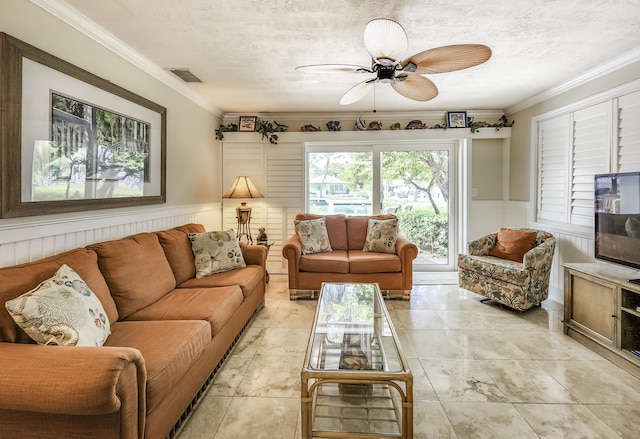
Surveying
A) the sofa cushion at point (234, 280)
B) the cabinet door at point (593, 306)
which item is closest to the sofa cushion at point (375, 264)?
the sofa cushion at point (234, 280)

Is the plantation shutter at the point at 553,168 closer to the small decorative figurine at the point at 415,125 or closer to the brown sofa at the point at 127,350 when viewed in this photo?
the small decorative figurine at the point at 415,125

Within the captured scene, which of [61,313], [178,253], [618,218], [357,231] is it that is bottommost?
[61,313]

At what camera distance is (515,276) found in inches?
129

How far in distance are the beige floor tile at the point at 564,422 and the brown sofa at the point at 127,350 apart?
1846 millimetres

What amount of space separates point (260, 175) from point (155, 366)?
365 cm

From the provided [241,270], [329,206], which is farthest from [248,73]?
[329,206]

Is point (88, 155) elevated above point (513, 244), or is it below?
above

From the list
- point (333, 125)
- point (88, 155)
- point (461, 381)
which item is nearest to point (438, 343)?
point (461, 381)

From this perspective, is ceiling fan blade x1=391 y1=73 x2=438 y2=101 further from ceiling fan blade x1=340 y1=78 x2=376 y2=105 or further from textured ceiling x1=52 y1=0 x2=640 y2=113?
textured ceiling x1=52 y1=0 x2=640 y2=113

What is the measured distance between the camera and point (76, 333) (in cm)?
145

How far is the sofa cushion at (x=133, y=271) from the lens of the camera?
6.80 feet

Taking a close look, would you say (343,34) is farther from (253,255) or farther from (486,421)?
(486,421)

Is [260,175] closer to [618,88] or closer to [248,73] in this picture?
[248,73]

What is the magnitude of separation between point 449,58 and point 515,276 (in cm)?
231
